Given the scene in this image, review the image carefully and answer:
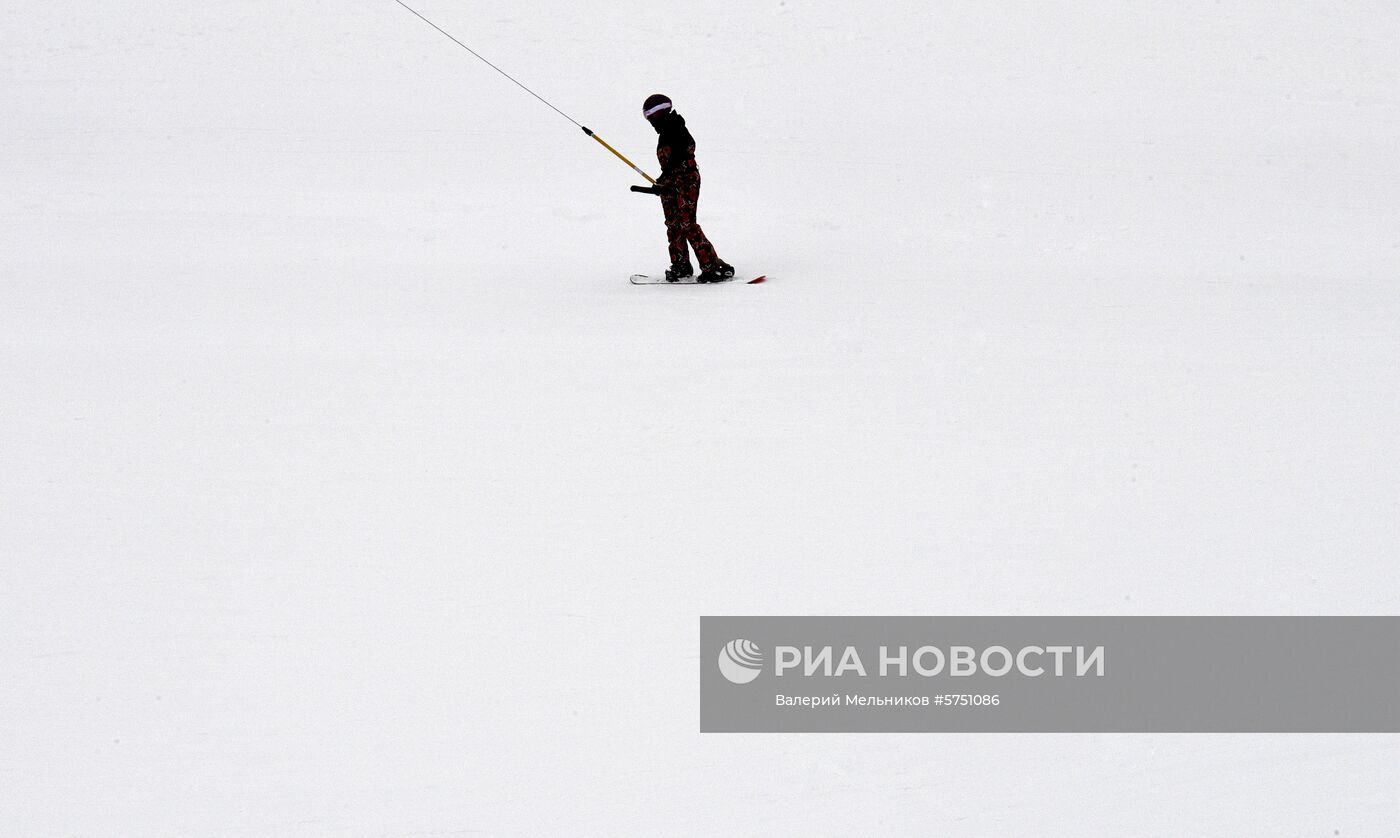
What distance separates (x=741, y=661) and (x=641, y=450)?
1664 mm

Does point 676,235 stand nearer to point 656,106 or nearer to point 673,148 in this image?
point 673,148

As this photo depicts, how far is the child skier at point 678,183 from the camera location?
7852mm

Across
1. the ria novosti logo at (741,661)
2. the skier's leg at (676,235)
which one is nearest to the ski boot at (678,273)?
the skier's leg at (676,235)

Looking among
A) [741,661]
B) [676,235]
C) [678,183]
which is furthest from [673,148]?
[741,661]

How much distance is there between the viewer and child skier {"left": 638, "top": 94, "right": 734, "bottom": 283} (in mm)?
7852

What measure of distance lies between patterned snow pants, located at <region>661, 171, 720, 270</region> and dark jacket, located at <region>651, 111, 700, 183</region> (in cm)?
5

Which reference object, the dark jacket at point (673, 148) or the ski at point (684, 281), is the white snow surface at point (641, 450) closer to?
the ski at point (684, 281)

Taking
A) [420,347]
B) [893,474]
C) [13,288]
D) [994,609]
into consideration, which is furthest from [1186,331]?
[13,288]

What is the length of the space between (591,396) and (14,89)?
38.1 ft

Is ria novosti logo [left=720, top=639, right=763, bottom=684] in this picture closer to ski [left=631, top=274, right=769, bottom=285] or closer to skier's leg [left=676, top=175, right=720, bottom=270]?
skier's leg [left=676, top=175, right=720, bottom=270]

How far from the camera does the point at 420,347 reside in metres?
7.01

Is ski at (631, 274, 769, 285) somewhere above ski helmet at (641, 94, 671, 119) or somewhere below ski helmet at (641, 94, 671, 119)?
below

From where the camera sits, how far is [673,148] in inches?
311

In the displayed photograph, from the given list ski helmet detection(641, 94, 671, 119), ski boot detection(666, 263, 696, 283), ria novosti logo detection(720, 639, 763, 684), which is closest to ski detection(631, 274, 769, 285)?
ski boot detection(666, 263, 696, 283)
